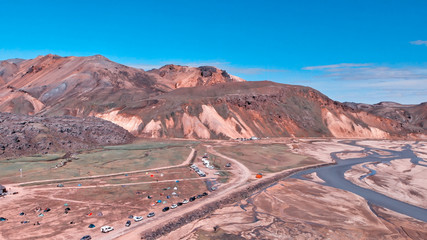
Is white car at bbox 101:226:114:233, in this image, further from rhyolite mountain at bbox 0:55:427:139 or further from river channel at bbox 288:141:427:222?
rhyolite mountain at bbox 0:55:427:139

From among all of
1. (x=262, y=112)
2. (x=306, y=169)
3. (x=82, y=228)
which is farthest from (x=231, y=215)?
(x=262, y=112)

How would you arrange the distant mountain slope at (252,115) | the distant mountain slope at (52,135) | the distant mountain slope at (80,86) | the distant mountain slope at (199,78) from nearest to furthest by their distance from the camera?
the distant mountain slope at (52,135) → the distant mountain slope at (252,115) → the distant mountain slope at (80,86) → the distant mountain slope at (199,78)

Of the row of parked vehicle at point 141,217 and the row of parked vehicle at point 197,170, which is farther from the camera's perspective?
the row of parked vehicle at point 197,170

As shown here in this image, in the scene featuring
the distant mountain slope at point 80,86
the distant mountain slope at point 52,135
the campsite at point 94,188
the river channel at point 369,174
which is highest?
the distant mountain slope at point 80,86

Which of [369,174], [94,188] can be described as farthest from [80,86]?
[369,174]

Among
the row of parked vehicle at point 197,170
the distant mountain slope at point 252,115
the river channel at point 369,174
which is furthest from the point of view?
the distant mountain slope at point 252,115

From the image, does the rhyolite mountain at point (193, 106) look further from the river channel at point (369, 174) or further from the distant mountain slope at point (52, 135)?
the river channel at point (369, 174)

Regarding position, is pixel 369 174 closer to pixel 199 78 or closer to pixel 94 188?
pixel 94 188

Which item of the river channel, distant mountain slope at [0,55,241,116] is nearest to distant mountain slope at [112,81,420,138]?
distant mountain slope at [0,55,241,116]

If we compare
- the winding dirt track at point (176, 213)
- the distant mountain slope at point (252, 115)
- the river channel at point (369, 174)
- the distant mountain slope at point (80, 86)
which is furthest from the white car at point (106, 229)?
the distant mountain slope at point (80, 86)

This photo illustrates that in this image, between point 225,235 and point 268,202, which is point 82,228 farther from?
point 268,202
